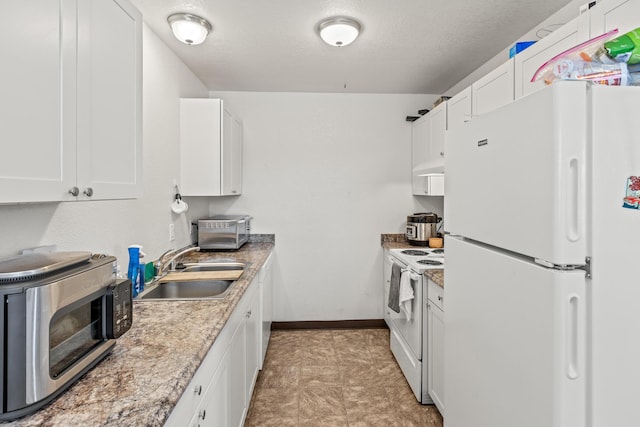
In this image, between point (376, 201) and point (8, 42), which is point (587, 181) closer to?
point (8, 42)

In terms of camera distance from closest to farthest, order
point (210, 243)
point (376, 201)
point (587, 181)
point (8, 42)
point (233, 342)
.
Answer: point (8, 42) → point (587, 181) → point (233, 342) → point (210, 243) → point (376, 201)

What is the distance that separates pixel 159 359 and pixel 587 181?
1315 mm

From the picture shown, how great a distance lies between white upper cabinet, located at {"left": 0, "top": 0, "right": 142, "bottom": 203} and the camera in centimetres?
80

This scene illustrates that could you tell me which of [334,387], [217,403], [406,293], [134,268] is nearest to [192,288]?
[134,268]

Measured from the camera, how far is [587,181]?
35.9 inches

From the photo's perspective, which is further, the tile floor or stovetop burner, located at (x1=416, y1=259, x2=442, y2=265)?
stovetop burner, located at (x1=416, y1=259, x2=442, y2=265)

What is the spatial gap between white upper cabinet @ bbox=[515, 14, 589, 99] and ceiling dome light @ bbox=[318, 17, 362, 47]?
934mm

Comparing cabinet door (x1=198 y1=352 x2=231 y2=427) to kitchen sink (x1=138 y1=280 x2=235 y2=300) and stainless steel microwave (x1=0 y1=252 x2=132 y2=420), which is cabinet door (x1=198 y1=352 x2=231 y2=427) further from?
kitchen sink (x1=138 y1=280 x2=235 y2=300)

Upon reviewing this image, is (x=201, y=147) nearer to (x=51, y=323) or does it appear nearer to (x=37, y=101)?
(x=37, y=101)

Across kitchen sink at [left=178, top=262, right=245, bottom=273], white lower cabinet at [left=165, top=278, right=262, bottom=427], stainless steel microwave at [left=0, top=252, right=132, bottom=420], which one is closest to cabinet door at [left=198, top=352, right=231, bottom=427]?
white lower cabinet at [left=165, top=278, right=262, bottom=427]

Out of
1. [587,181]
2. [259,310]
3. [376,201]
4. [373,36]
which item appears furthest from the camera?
[376,201]

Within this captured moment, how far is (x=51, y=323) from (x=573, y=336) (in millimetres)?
1307

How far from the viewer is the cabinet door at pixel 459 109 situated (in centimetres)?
237

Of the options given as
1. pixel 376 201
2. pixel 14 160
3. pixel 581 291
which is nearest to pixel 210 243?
pixel 376 201
